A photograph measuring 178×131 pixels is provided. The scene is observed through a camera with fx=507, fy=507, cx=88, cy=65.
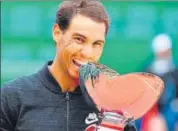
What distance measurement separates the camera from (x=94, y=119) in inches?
A: 42.5

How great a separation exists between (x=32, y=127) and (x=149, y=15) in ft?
4.21

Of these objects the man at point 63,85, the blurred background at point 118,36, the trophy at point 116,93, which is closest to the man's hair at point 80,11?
the man at point 63,85

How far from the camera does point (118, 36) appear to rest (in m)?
2.29

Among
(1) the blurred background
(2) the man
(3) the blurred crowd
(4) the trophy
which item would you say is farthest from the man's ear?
(1) the blurred background

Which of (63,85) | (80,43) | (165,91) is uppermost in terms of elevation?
(80,43)

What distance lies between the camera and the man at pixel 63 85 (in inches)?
42.8

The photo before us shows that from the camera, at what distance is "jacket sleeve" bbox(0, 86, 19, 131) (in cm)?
112

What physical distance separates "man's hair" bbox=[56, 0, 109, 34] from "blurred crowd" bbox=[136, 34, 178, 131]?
96 cm

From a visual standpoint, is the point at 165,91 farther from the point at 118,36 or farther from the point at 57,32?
the point at 57,32

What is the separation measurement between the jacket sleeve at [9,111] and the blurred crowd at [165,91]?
957 millimetres

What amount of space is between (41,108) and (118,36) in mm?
1216

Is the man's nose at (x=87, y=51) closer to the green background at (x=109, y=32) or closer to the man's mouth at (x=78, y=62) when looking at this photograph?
the man's mouth at (x=78, y=62)

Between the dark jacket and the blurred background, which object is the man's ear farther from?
the blurred background

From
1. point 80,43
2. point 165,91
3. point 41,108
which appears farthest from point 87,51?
point 165,91
